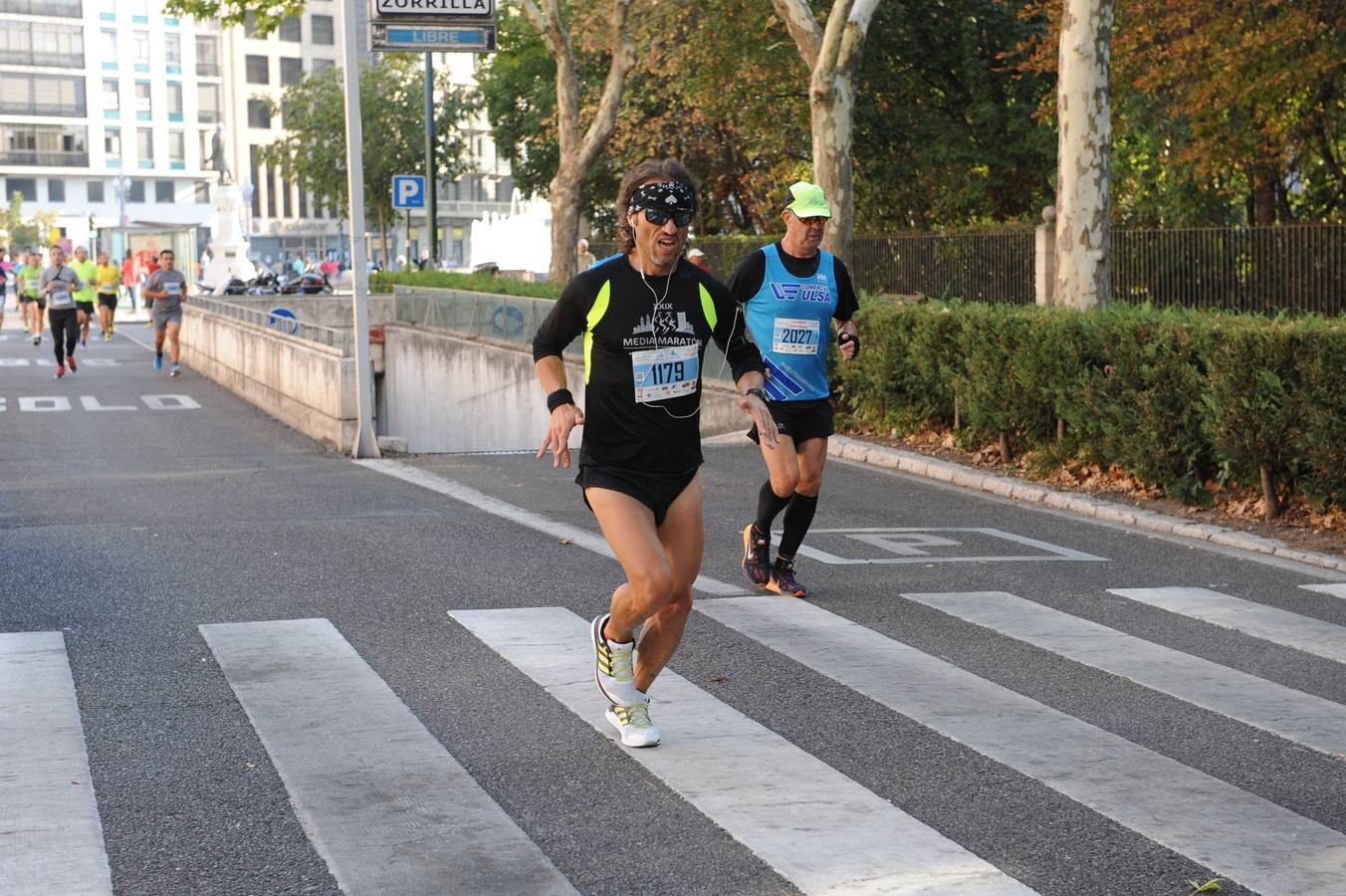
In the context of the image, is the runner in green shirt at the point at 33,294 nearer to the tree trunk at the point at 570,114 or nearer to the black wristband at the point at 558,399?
the tree trunk at the point at 570,114

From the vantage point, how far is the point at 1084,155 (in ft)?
59.0

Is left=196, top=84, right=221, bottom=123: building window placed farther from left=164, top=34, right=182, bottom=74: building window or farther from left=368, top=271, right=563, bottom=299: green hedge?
left=368, top=271, right=563, bottom=299: green hedge

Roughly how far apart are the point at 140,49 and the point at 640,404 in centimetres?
10867

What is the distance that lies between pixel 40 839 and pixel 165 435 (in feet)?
54.6

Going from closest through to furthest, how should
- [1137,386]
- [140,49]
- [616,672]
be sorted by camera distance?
[616,672], [1137,386], [140,49]

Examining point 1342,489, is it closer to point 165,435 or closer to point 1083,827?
point 1083,827

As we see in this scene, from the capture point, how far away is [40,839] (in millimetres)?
5090

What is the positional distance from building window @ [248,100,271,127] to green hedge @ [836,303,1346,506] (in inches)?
3973

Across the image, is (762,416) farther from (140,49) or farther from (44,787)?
(140,49)

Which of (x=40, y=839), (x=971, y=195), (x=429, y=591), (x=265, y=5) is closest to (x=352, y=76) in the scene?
(x=429, y=591)

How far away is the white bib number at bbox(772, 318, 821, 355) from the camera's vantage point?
362 inches

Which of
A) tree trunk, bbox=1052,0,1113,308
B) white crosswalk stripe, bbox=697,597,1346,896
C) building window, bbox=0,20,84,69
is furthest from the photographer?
building window, bbox=0,20,84,69

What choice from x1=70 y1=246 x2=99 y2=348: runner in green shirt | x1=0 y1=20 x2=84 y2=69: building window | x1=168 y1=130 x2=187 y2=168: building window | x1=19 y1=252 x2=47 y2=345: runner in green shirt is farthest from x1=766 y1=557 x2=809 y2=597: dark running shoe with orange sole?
x1=168 y1=130 x2=187 y2=168: building window

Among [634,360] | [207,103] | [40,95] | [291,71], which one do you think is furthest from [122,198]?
[634,360]
